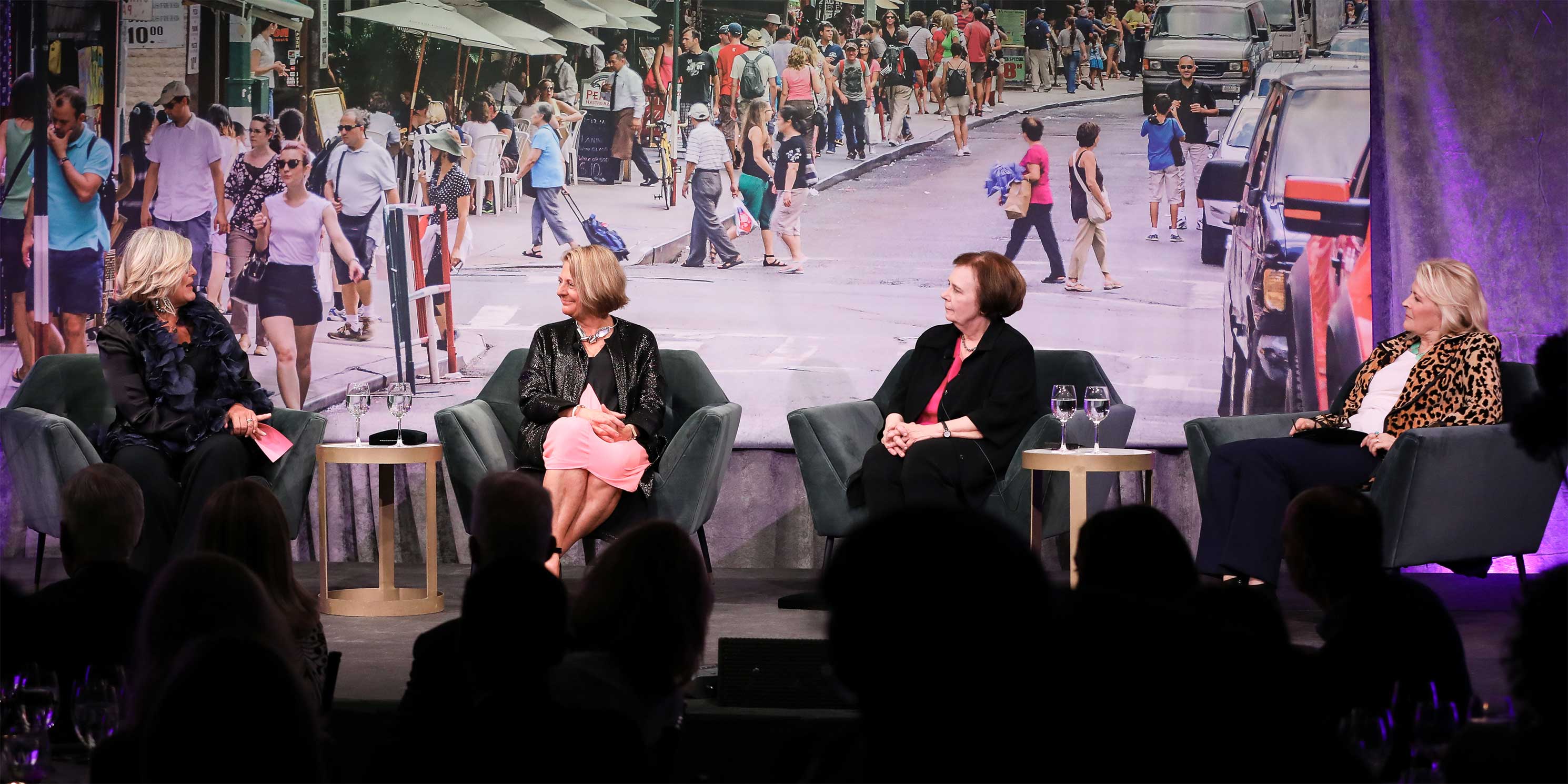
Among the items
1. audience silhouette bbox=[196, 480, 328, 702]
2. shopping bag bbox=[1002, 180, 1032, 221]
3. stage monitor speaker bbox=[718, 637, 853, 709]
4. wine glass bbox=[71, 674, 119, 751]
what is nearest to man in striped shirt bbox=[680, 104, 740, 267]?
shopping bag bbox=[1002, 180, 1032, 221]

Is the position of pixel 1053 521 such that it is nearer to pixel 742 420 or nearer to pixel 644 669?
pixel 742 420

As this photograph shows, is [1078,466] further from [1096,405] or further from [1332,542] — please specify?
[1332,542]

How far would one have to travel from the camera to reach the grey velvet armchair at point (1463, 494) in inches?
180

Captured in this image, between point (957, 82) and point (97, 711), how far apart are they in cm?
452

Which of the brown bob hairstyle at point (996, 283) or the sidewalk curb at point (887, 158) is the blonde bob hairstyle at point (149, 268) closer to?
the sidewalk curb at point (887, 158)

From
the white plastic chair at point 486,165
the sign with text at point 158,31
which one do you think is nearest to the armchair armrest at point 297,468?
the white plastic chair at point 486,165

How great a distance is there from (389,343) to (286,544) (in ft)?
11.4

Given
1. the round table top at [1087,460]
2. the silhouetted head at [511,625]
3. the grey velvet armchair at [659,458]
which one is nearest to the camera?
the silhouetted head at [511,625]

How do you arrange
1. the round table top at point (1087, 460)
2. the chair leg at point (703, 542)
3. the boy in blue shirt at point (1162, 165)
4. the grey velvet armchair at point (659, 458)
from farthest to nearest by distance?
the boy in blue shirt at point (1162, 165) → the chair leg at point (703, 542) → the grey velvet armchair at point (659, 458) → the round table top at point (1087, 460)

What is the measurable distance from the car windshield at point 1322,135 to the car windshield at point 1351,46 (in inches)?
5.4

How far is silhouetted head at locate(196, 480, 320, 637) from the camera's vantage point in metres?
2.63

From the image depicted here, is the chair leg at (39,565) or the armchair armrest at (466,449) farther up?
the armchair armrest at (466,449)

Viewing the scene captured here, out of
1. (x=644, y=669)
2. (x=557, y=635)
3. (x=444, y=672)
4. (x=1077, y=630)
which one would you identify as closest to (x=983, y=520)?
(x=1077, y=630)

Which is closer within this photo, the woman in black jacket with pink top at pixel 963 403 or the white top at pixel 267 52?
the woman in black jacket with pink top at pixel 963 403
